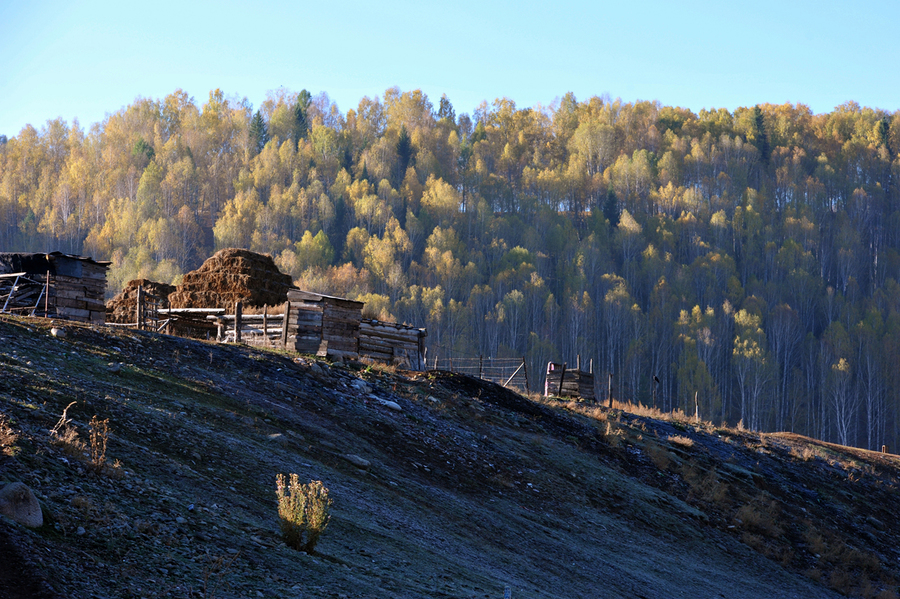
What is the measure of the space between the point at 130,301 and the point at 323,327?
12141 mm

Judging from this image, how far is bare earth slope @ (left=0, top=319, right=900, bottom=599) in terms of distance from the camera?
747cm

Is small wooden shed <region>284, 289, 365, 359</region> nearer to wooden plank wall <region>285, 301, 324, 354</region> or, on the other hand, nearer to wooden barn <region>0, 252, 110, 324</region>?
wooden plank wall <region>285, 301, 324, 354</region>

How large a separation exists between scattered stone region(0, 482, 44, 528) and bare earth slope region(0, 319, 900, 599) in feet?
0.53

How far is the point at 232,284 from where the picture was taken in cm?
3042

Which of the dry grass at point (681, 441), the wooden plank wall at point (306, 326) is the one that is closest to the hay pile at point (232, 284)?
the wooden plank wall at point (306, 326)

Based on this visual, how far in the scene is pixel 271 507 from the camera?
9.88 m

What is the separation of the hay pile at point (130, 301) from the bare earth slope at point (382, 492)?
14.3m

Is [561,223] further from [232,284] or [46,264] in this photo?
[46,264]

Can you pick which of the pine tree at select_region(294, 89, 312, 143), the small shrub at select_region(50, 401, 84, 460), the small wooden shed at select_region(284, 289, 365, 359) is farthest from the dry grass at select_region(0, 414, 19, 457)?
the pine tree at select_region(294, 89, 312, 143)

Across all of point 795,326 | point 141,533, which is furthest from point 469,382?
point 795,326

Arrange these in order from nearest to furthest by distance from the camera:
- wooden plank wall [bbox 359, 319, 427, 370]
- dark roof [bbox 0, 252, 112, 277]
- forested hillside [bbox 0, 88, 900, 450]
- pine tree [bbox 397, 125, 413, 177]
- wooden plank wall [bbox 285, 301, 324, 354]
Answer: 1. dark roof [bbox 0, 252, 112, 277]
2. wooden plank wall [bbox 285, 301, 324, 354]
3. wooden plank wall [bbox 359, 319, 427, 370]
4. forested hillside [bbox 0, 88, 900, 450]
5. pine tree [bbox 397, 125, 413, 177]

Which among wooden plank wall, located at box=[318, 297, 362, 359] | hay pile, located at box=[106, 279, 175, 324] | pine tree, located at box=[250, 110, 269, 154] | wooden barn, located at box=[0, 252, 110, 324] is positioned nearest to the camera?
wooden barn, located at box=[0, 252, 110, 324]

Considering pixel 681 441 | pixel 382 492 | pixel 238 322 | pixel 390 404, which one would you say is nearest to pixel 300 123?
pixel 238 322

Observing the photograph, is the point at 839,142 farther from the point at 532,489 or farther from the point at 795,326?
the point at 532,489
